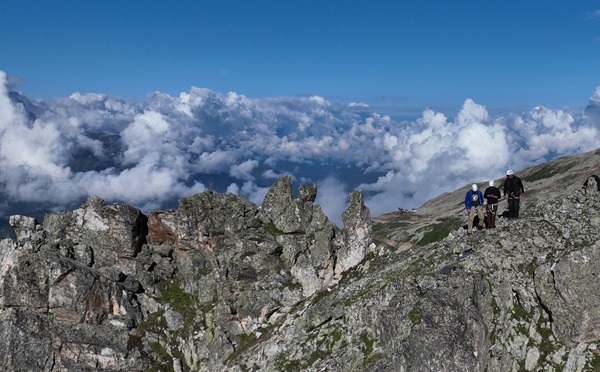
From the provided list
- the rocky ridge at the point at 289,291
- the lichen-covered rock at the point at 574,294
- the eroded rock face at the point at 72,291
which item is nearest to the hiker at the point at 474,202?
the rocky ridge at the point at 289,291

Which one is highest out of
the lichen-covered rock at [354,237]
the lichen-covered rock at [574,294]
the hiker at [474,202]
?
the hiker at [474,202]

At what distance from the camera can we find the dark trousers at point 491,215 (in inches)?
1612

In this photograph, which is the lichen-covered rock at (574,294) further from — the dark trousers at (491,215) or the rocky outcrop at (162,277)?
the rocky outcrop at (162,277)

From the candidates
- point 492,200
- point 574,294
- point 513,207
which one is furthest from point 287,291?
point 574,294

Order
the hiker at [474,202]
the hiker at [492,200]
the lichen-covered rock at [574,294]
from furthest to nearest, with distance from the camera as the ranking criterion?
the hiker at [474,202], the hiker at [492,200], the lichen-covered rock at [574,294]

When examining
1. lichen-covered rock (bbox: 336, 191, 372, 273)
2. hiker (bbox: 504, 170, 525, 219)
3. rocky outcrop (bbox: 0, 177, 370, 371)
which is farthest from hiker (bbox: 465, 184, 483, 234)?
rocky outcrop (bbox: 0, 177, 370, 371)

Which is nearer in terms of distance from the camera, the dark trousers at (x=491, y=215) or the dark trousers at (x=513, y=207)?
the dark trousers at (x=491, y=215)

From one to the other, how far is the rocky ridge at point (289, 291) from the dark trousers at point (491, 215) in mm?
1050

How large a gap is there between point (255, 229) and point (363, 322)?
2189cm

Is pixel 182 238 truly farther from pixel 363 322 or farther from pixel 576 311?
pixel 576 311

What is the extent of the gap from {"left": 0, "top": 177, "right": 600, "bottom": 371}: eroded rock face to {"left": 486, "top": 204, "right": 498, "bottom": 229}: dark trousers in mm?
664

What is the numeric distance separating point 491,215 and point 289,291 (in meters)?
22.6

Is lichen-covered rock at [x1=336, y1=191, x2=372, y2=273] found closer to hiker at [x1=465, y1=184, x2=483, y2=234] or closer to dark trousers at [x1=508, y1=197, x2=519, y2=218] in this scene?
hiker at [x1=465, y1=184, x2=483, y2=234]

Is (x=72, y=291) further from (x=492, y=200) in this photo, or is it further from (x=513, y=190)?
(x=513, y=190)
